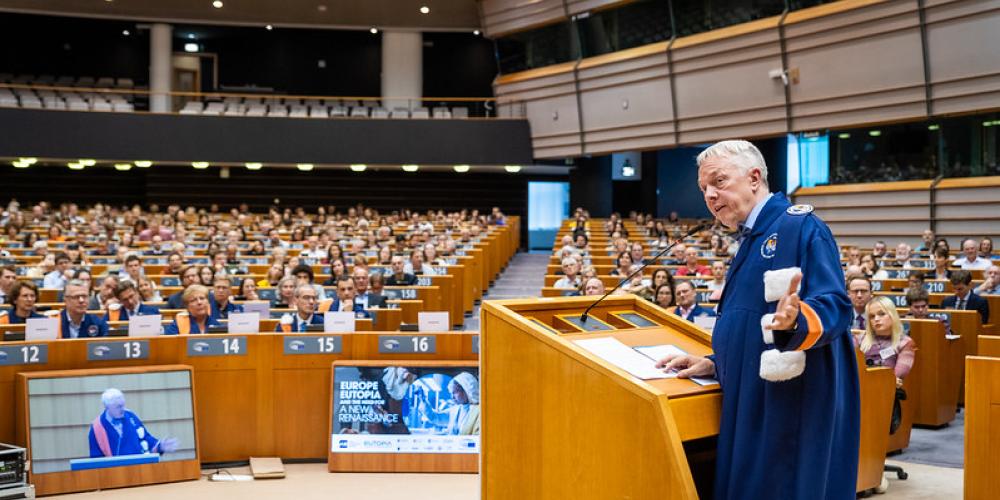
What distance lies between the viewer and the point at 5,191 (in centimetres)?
2347

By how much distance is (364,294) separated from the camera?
8914mm

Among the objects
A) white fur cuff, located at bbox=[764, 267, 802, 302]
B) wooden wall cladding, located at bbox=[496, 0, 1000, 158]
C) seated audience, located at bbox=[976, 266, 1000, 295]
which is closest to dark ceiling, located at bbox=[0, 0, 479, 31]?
wooden wall cladding, located at bbox=[496, 0, 1000, 158]

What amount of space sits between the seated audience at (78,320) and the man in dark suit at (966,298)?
7071 mm

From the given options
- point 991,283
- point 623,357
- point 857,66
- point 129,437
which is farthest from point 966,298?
point 857,66

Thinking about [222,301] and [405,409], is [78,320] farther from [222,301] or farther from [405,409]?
[405,409]


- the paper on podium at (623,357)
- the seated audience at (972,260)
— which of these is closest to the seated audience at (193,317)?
the paper on podium at (623,357)

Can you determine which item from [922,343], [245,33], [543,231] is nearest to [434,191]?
[543,231]

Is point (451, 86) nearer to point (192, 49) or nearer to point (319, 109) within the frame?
point (319, 109)

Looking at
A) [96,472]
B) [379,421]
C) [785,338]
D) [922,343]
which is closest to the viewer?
[785,338]

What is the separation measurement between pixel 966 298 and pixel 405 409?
18.1ft

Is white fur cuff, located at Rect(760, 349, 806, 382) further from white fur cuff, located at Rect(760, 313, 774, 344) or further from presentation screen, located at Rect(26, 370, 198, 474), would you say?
presentation screen, located at Rect(26, 370, 198, 474)

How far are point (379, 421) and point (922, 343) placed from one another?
167 inches

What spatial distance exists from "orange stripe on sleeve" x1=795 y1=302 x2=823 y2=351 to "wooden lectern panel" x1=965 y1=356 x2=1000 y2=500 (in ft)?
9.08

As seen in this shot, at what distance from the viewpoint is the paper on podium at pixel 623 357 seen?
217cm
